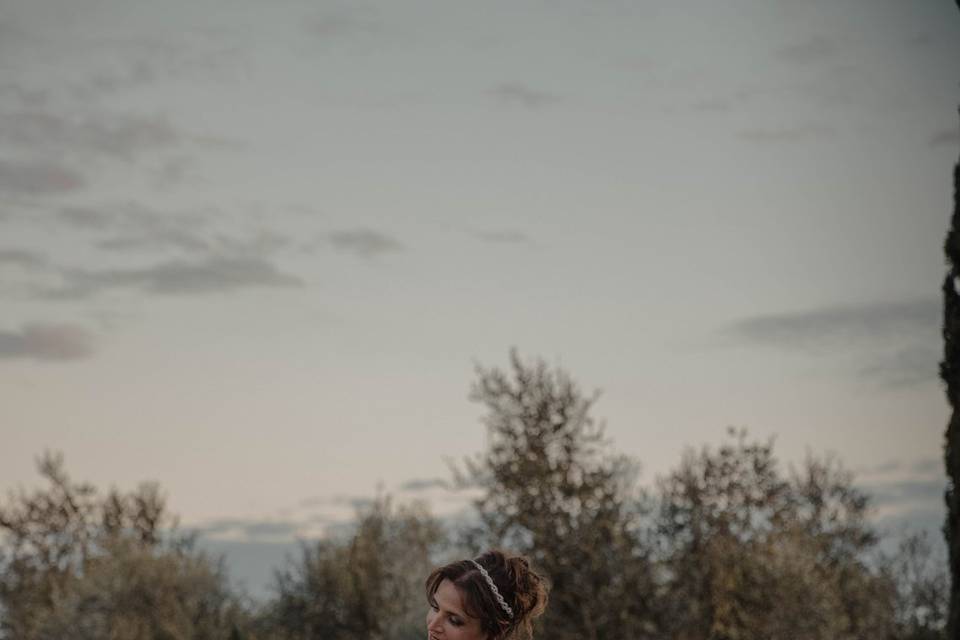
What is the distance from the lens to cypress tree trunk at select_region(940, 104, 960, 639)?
1384 cm

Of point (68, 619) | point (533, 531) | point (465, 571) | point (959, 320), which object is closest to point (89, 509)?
point (68, 619)

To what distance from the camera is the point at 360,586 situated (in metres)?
33.8

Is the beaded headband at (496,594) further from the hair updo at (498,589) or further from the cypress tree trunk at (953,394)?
the cypress tree trunk at (953,394)

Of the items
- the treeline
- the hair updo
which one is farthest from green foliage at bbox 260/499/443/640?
the hair updo

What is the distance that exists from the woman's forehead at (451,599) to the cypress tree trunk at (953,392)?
855cm

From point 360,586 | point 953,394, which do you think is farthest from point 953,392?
point 360,586

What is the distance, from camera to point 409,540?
3509 centimetres

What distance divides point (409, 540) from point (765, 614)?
11.5 meters

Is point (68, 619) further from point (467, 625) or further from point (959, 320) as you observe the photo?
point (467, 625)

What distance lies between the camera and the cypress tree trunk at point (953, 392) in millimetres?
13836

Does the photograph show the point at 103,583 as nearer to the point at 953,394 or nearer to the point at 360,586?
the point at 360,586

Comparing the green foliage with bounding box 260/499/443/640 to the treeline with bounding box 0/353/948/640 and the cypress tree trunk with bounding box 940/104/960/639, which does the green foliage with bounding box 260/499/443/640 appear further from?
the cypress tree trunk with bounding box 940/104/960/639

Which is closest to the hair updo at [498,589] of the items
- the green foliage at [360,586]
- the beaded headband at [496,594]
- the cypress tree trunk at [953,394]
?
the beaded headband at [496,594]

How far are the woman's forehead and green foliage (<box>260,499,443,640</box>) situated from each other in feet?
85.5
